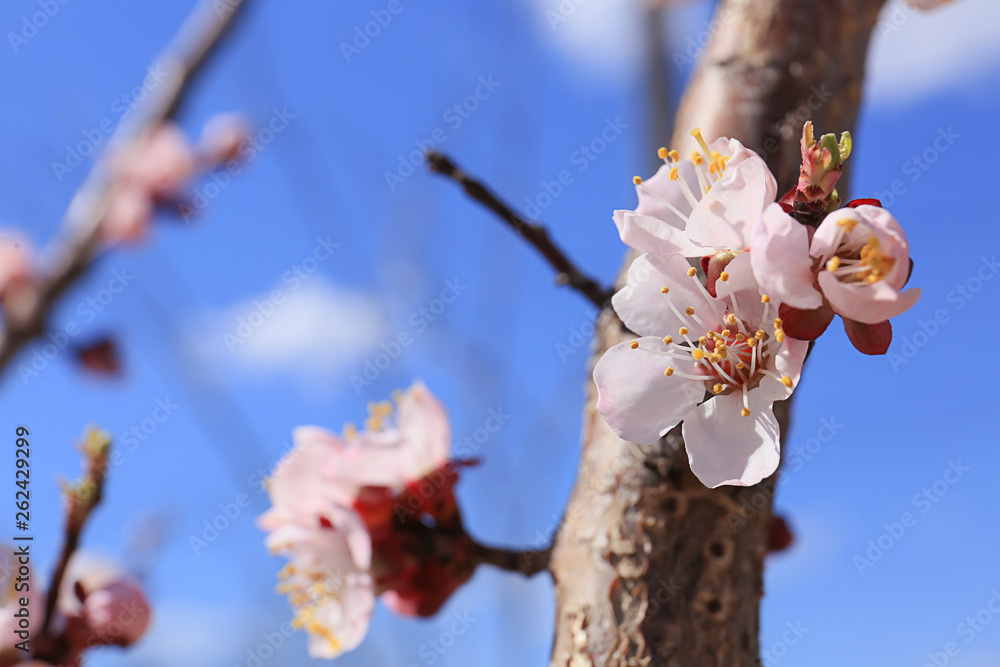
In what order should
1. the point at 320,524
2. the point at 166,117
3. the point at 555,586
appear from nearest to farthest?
the point at 555,586 < the point at 320,524 < the point at 166,117

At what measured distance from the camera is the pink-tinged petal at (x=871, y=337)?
55 cm

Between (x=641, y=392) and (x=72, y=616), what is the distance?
0.85m

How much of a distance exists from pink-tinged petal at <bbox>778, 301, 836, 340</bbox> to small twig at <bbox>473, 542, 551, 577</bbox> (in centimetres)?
46

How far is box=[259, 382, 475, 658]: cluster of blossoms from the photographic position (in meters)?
1.00

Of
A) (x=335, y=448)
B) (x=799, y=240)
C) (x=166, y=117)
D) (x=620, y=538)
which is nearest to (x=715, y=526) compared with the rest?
(x=620, y=538)

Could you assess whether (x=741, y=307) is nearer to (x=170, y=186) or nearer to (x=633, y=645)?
(x=633, y=645)

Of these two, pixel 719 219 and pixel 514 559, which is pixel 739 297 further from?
pixel 514 559

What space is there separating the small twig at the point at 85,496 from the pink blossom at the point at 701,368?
1.92 ft

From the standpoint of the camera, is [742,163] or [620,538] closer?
[742,163]

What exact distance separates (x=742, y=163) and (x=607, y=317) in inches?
15.7

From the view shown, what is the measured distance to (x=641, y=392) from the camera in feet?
2.01

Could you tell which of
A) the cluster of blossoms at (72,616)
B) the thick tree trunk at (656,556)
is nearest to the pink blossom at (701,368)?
the thick tree trunk at (656,556)

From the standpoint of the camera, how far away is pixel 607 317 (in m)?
0.92

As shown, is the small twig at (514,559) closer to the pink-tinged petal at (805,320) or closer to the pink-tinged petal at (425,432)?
the pink-tinged petal at (425,432)
